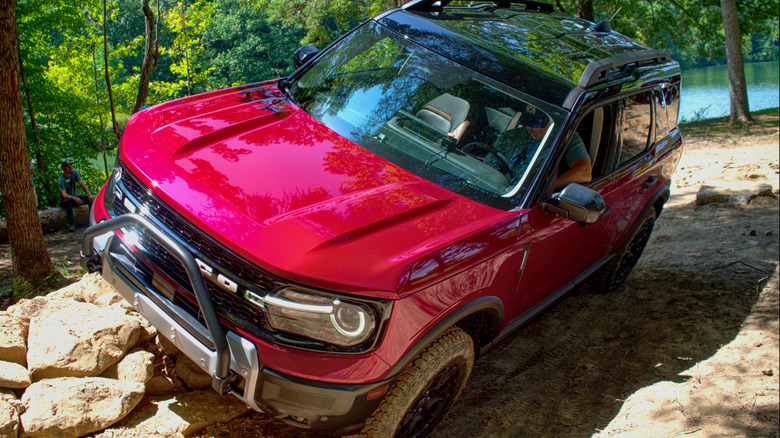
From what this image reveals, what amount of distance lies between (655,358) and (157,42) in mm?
10647

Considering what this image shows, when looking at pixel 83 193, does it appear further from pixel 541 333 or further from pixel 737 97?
pixel 737 97

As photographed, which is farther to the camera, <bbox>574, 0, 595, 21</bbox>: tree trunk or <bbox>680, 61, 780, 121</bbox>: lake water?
<bbox>680, 61, 780, 121</bbox>: lake water

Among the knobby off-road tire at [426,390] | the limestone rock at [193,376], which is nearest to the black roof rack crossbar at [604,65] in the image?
the knobby off-road tire at [426,390]

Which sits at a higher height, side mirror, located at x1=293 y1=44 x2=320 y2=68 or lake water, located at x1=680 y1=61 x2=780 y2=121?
side mirror, located at x1=293 y1=44 x2=320 y2=68

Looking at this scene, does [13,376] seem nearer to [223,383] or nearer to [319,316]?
[223,383]

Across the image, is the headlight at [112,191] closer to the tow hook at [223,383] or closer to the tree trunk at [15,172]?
the tow hook at [223,383]

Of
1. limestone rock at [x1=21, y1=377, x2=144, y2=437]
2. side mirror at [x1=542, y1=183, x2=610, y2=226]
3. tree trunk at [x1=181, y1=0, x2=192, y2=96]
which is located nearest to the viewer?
limestone rock at [x1=21, y1=377, x2=144, y2=437]

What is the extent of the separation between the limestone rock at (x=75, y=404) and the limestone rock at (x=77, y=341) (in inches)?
4.4

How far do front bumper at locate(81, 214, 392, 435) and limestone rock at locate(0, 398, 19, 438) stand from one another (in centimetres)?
81

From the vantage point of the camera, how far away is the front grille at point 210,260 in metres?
2.28

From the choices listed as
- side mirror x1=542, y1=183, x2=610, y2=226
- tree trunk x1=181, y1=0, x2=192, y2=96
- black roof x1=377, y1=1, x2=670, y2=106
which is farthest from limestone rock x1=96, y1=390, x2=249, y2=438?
tree trunk x1=181, y1=0, x2=192, y2=96

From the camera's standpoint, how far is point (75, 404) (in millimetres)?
2783

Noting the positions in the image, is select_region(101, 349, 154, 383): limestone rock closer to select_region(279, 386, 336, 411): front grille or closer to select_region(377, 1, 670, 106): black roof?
select_region(279, 386, 336, 411): front grille

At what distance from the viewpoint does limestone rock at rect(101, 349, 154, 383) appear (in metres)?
3.06
